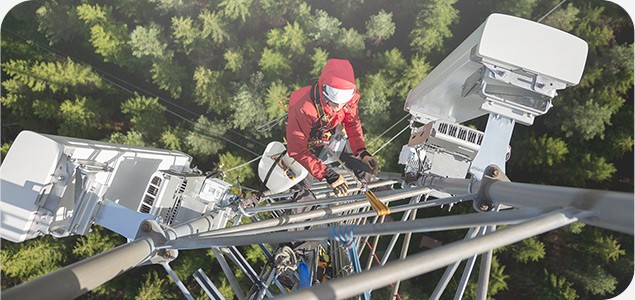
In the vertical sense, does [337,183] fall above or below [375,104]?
below

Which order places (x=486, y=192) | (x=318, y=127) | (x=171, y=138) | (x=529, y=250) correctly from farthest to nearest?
(x=171, y=138) → (x=529, y=250) → (x=318, y=127) → (x=486, y=192)

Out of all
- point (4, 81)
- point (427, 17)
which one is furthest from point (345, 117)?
point (4, 81)

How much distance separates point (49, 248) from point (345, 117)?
8.90 m

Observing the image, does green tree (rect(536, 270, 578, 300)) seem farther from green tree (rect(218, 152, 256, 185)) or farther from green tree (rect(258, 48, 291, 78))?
green tree (rect(258, 48, 291, 78))

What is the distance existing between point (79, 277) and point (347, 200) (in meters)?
2.26

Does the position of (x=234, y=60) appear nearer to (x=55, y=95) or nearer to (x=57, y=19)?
(x=57, y=19)

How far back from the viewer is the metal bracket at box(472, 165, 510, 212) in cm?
245

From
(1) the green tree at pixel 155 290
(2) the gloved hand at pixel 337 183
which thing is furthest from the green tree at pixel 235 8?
(2) the gloved hand at pixel 337 183

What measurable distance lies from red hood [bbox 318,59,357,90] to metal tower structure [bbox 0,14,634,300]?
0.86 meters

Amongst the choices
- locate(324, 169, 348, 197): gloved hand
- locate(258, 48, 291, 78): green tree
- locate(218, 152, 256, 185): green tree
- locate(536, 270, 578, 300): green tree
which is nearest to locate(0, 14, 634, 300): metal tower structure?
locate(324, 169, 348, 197): gloved hand

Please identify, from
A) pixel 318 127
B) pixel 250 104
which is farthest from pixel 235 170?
pixel 318 127

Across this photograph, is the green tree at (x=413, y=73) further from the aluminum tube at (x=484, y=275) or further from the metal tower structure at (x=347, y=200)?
the aluminum tube at (x=484, y=275)

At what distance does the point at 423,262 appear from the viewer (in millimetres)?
1477

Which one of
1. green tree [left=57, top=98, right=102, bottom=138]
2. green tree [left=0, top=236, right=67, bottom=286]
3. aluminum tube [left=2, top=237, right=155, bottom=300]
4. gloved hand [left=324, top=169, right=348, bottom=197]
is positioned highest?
gloved hand [left=324, top=169, right=348, bottom=197]
